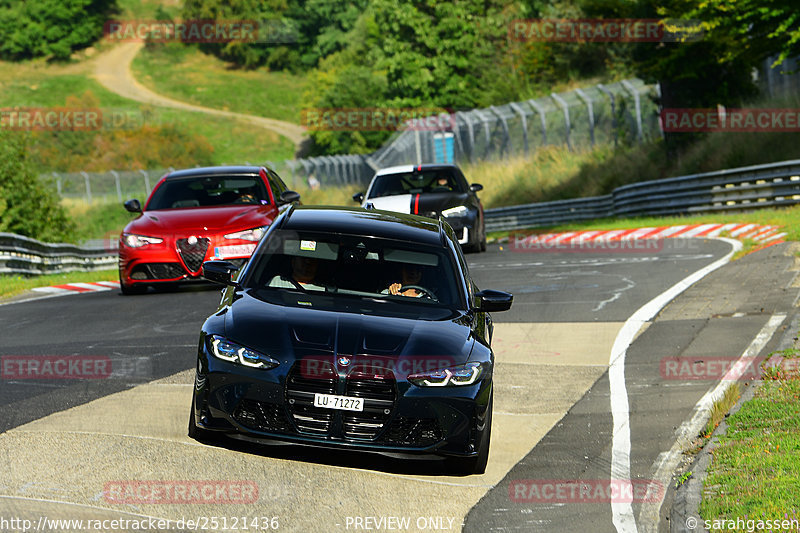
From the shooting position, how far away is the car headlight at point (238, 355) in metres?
6.49

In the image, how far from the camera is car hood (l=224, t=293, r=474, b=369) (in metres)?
6.54

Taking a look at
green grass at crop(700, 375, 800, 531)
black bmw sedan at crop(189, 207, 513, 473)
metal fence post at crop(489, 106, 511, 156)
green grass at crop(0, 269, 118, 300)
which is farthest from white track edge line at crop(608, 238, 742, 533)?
metal fence post at crop(489, 106, 511, 156)

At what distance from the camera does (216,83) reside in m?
125

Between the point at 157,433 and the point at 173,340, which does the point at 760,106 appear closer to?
the point at 173,340

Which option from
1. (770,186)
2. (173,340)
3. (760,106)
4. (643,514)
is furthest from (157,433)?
(760,106)

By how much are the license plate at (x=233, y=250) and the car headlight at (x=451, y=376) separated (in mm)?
8578

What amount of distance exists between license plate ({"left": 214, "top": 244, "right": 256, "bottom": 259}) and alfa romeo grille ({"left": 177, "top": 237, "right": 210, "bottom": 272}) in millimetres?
176

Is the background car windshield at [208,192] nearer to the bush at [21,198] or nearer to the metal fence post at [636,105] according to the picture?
the bush at [21,198]

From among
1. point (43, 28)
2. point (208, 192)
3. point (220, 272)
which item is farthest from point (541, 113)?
point (43, 28)

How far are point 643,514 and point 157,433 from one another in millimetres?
2952

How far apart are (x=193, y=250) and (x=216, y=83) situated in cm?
11242

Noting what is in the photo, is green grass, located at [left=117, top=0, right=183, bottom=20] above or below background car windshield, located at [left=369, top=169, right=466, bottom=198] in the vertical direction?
below

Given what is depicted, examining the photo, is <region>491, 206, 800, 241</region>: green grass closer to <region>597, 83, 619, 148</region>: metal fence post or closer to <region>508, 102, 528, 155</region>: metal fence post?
<region>597, 83, 619, 148</region>: metal fence post

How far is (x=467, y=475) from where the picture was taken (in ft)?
22.8
